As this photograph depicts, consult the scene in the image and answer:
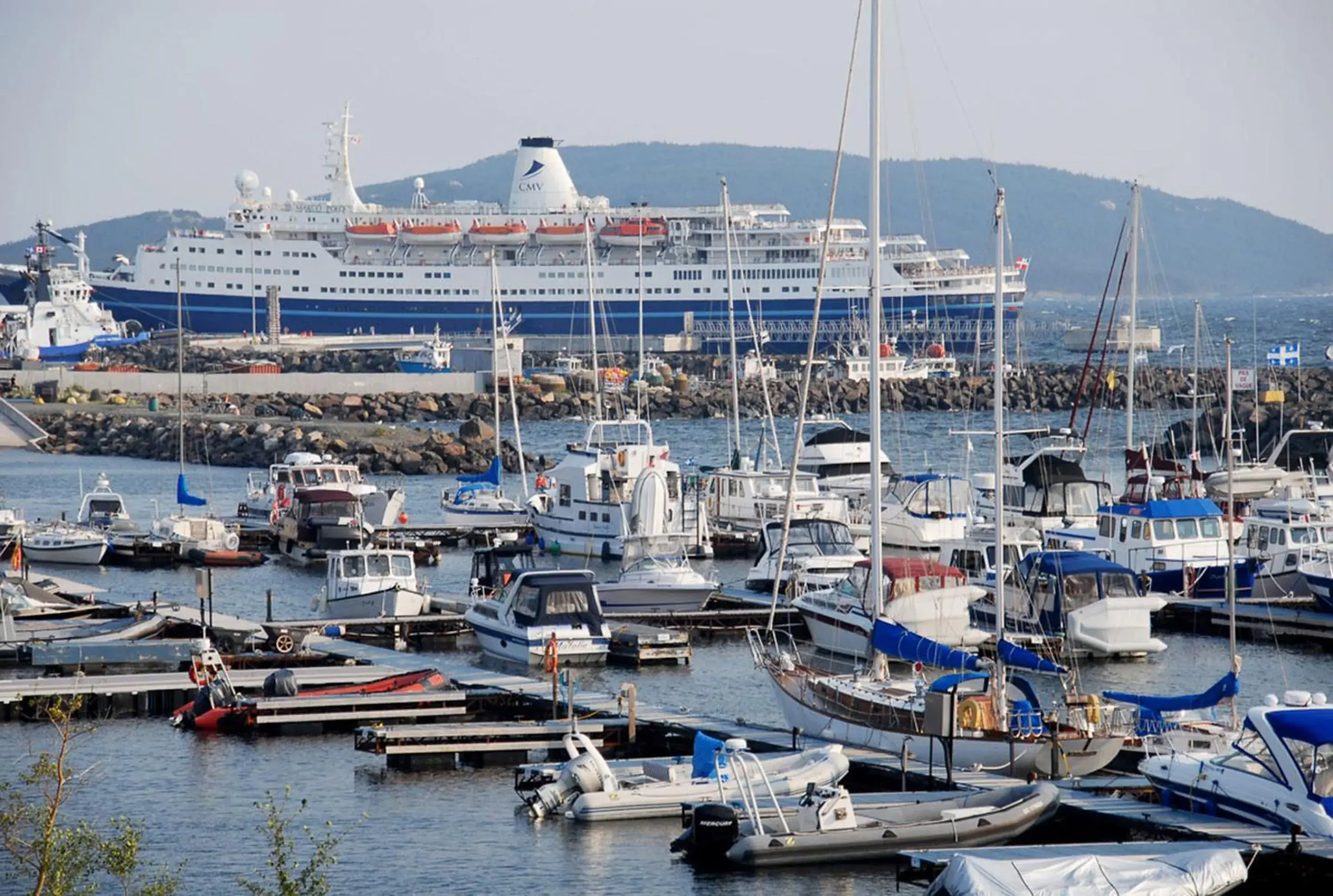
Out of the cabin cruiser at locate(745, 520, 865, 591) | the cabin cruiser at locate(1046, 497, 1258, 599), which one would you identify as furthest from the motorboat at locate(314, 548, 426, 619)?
the cabin cruiser at locate(1046, 497, 1258, 599)

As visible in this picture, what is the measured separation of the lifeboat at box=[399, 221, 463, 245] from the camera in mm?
102062

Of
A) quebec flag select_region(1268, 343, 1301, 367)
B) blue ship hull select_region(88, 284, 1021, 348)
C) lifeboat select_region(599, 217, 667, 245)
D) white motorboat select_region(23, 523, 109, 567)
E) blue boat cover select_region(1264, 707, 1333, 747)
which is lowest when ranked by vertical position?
white motorboat select_region(23, 523, 109, 567)

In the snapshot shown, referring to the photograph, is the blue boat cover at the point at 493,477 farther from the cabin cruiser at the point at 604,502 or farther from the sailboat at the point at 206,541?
the sailboat at the point at 206,541

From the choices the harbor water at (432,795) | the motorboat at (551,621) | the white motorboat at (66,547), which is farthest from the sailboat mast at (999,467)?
the white motorboat at (66,547)

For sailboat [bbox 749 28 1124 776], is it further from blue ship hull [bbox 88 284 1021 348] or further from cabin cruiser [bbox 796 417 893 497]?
blue ship hull [bbox 88 284 1021 348]

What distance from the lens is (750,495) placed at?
118ft

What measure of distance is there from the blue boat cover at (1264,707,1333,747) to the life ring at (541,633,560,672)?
9065mm

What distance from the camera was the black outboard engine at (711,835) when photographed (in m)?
14.5

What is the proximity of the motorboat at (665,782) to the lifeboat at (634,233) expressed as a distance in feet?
276

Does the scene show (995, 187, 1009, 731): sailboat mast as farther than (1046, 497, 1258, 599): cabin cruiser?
No

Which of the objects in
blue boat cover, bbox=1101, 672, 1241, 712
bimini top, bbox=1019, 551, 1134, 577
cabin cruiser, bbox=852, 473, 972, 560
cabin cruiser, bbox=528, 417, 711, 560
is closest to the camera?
blue boat cover, bbox=1101, 672, 1241, 712

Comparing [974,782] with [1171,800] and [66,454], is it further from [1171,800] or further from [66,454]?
[66,454]

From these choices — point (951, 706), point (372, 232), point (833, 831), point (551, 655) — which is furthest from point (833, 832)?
point (372, 232)

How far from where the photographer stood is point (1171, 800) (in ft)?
48.5
